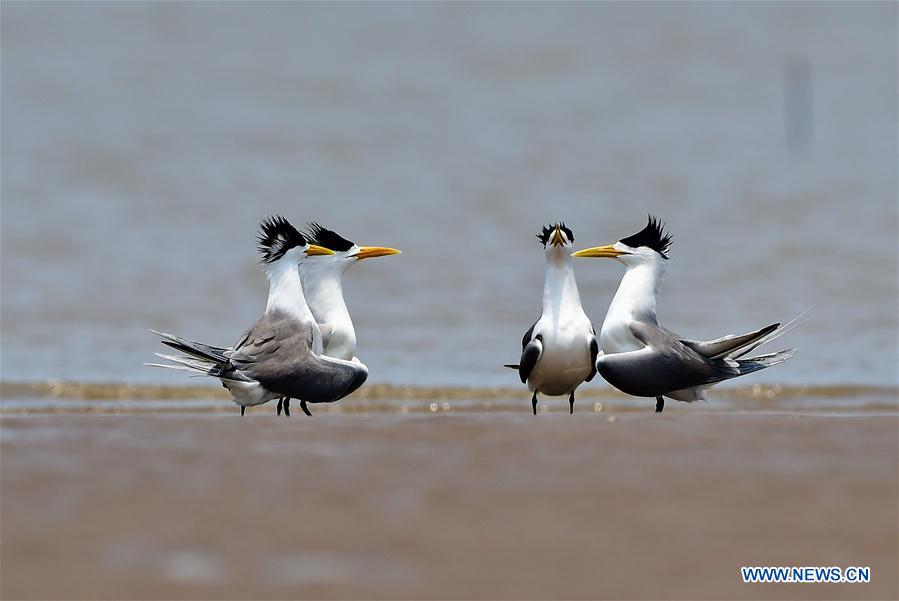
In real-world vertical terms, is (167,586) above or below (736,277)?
below

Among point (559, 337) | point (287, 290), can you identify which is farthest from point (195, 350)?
point (559, 337)

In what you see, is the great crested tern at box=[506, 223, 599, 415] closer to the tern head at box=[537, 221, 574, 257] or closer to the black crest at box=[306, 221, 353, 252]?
the tern head at box=[537, 221, 574, 257]

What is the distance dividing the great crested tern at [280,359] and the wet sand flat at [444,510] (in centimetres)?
83

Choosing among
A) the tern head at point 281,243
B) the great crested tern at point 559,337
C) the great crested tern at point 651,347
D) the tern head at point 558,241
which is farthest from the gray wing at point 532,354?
the tern head at point 281,243

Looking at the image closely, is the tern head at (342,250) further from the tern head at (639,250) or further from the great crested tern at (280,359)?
the tern head at (639,250)

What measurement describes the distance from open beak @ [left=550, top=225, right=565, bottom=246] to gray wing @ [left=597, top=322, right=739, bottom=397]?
1.97 feet

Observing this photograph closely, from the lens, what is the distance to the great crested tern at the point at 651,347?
7.16 meters

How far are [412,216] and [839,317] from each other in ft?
17.4

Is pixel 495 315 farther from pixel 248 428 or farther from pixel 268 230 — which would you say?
pixel 248 428

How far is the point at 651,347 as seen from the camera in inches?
284

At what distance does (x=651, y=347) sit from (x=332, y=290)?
1.86 meters

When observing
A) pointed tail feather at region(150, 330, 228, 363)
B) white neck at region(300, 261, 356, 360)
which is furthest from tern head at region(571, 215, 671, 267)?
pointed tail feather at region(150, 330, 228, 363)

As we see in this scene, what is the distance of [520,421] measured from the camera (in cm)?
652

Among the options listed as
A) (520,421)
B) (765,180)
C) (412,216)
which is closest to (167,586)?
(520,421)
